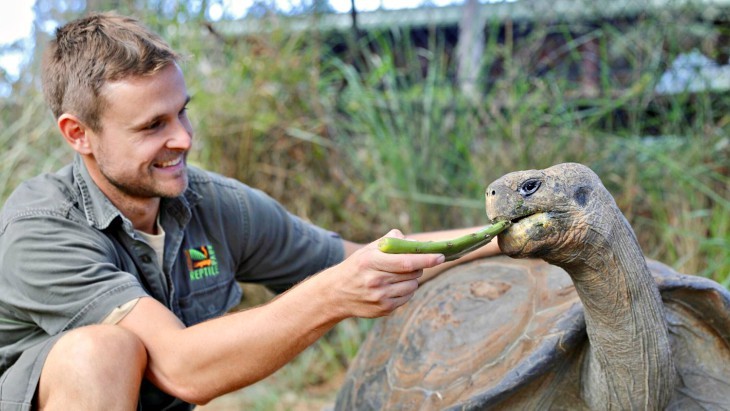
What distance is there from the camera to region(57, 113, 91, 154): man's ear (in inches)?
94.3

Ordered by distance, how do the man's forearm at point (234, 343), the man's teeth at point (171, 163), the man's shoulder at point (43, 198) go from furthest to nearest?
the man's teeth at point (171, 163)
the man's shoulder at point (43, 198)
the man's forearm at point (234, 343)

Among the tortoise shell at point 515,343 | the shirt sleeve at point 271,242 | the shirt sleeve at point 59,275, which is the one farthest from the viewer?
the shirt sleeve at point 271,242

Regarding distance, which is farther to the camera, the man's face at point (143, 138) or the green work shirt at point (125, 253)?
the man's face at point (143, 138)

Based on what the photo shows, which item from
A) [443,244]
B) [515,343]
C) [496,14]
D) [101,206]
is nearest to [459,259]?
[515,343]

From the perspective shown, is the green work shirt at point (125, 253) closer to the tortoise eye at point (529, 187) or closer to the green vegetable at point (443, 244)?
the green vegetable at point (443, 244)

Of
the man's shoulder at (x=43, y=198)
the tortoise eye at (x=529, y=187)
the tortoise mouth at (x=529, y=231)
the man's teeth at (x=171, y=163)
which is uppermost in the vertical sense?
the tortoise eye at (x=529, y=187)

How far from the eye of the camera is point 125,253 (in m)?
2.43

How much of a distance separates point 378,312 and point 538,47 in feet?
10.1

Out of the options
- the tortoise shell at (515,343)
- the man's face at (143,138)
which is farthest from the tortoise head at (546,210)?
the man's face at (143,138)

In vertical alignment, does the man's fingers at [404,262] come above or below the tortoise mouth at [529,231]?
below

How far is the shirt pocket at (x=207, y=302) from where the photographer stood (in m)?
2.59

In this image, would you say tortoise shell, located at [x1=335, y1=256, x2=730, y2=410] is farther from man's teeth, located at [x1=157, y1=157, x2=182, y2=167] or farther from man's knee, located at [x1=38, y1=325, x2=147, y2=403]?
man's teeth, located at [x1=157, y1=157, x2=182, y2=167]

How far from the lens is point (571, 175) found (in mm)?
1687

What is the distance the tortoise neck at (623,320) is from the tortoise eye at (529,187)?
0.16 meters
